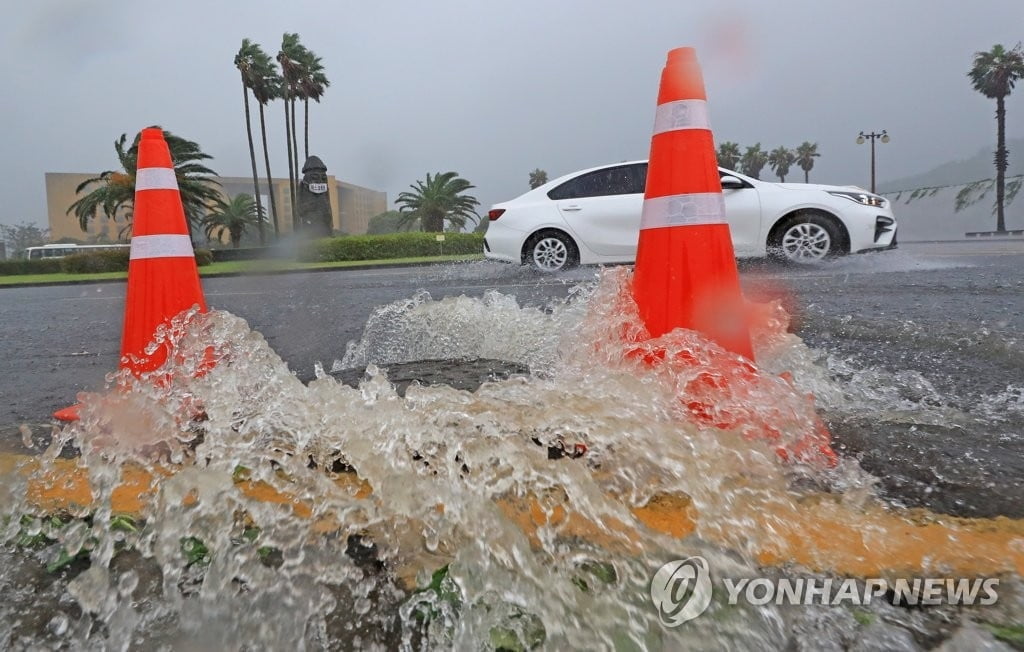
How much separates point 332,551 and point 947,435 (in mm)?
1698

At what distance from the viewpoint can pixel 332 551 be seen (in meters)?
→ 1.36

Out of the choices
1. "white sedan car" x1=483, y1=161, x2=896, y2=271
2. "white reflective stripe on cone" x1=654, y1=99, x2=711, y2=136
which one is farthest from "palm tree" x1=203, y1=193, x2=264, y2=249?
"white reflective stripe on cone" x1=654, y1=99, x2=711, y2=136

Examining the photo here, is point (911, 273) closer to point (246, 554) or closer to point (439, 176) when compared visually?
point (246, 554)

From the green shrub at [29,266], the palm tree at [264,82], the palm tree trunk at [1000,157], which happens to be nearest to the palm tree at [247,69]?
the palm tree at [264,82]

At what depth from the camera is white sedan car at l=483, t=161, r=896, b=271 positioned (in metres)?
7.18

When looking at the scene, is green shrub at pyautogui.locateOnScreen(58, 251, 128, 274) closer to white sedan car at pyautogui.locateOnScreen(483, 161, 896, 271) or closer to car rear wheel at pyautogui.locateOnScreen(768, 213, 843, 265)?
white sedan car at pyautogui.locateOnScreen(483, 161, 896, 271)

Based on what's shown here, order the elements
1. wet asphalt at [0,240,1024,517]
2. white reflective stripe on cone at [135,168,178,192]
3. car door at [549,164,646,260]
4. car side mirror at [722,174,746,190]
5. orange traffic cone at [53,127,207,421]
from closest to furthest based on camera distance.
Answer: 1. wet asphalt at [0,240,1024,517]
2. orange traffic cone at [53,127,207,421]
3. white reflective stripe on cone at [135,168,178,192]
4. car side mirror at [722,174,746,190]
5. car door at [549,164,646,260]

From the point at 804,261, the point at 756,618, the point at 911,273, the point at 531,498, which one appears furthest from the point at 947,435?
the point at 804,261

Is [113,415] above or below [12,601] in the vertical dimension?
above

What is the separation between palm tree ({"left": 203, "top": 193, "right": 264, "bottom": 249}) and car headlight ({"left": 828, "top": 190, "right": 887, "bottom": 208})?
3299cm

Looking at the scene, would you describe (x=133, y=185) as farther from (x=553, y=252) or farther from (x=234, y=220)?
(x=553, y=252)

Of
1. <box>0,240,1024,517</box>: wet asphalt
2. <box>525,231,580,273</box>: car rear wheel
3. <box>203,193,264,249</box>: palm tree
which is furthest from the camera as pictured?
<box>203,193,264,249</box>: palm tree

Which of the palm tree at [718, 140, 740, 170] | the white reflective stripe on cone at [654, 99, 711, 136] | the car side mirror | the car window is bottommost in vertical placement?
the white reflective stripe on cone at [654, 99, 711, 136]

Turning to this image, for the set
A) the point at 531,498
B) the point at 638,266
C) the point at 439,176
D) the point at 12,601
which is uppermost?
the point at 439,176
